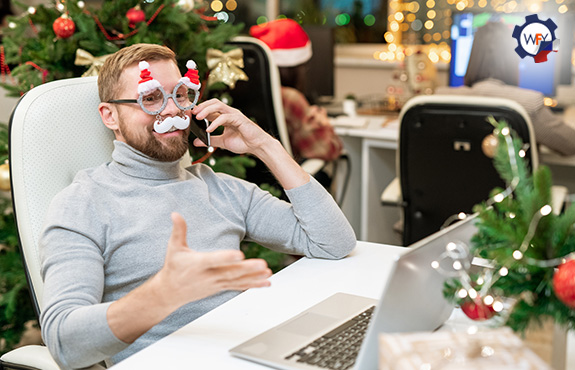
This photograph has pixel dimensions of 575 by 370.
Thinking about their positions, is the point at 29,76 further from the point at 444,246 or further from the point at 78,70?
the point at 444,246

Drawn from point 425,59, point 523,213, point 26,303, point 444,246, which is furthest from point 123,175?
point 425,59

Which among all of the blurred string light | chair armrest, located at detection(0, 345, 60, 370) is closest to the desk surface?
chair armrest, located at detection(0, 345, 60, 370)

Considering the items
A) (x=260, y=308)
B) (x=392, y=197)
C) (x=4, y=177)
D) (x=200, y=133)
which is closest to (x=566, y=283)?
(x=260, y=308)

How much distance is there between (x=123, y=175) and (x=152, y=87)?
0.62 feet

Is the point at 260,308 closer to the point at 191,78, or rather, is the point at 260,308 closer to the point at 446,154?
the point at 191,78

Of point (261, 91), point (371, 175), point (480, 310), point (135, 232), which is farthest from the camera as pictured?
point (371, 175)

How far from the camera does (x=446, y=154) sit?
2371mm

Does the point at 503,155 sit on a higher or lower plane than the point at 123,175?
higher

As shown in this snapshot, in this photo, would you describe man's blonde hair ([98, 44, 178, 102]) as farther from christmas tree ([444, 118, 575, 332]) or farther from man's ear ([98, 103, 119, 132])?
christmas tree ([444, 118, 575, 332])

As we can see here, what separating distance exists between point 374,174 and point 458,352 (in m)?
2.36

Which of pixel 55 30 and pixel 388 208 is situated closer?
pixel 55 30

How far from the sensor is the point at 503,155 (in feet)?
2.82

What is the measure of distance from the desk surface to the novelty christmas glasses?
39 cm

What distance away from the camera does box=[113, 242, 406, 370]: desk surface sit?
3.35ft
